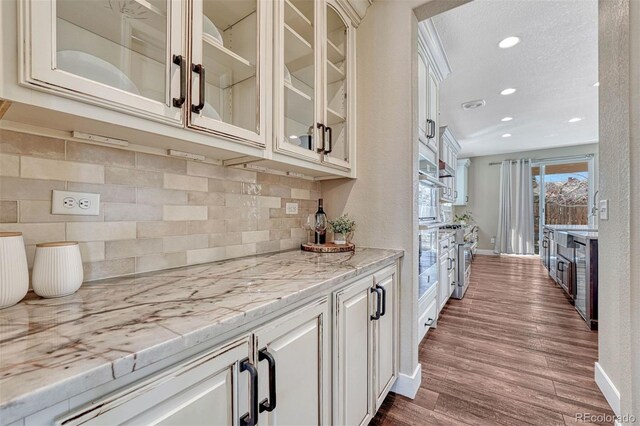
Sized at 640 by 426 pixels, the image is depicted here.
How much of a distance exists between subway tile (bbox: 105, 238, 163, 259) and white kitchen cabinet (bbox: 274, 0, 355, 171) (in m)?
0.66

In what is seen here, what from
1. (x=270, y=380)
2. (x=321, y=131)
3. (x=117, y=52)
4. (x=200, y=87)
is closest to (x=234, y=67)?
(x=200, y=87)

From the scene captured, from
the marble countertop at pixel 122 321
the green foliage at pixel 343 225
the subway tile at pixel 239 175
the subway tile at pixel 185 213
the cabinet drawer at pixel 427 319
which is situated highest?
the subway tile at pixel 239 175

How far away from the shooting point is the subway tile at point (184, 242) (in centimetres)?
117

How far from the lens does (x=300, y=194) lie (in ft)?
6.18

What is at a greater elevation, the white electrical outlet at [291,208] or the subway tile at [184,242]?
the white electrical outlet at [291,208]

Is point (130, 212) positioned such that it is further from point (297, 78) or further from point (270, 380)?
point (297, 78)

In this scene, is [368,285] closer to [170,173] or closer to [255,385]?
[255,385]

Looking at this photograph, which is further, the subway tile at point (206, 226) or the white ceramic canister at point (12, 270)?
the subway tile at point (206, 226)

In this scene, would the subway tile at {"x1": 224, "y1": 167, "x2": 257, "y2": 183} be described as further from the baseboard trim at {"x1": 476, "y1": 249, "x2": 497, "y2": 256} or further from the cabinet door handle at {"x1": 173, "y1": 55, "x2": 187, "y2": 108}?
the baseboard trim at {"x1": 476, "y1": 249, "x2": 497, "y2": 256}

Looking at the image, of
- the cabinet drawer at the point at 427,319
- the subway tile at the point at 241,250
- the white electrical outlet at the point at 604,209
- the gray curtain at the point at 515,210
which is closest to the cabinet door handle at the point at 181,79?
the subway tile at the point at 241,250

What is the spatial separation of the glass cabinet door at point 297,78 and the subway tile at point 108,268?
767 mm

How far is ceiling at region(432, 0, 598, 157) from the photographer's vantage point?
2.13 metres

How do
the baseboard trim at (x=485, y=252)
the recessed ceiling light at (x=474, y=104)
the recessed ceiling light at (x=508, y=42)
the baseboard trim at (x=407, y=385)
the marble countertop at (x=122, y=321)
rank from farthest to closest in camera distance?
the baseboard trim at (x=485, y=252) → the recessed ceiling light at (x=474, y=104) → the recessed ceiling light at (x=508, y=42) → the baseboard trim at (x=407, y=385) → the marble countertop at (x=122, y=321)

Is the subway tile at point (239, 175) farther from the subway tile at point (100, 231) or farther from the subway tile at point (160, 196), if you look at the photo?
the subway tile at point (100, 231)
